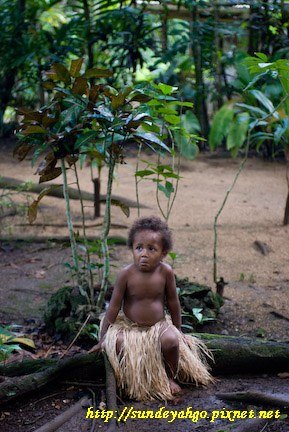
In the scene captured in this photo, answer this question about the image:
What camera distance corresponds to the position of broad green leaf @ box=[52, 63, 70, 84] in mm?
3043

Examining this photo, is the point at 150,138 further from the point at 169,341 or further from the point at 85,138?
the point at 169,341

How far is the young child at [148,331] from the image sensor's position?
9.37ft

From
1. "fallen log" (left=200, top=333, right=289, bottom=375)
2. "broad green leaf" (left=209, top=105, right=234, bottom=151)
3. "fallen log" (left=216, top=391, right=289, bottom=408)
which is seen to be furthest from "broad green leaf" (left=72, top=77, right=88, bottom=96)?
"fallen log" (left=216, top=391, right=289, bottom=408)

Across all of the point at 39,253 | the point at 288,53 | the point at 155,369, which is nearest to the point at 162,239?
the point at 155,369

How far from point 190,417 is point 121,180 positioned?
5.42 meters

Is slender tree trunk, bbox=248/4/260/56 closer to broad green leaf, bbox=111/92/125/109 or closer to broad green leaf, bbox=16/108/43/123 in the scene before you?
broad green leaf, bbox=111/92/125/109

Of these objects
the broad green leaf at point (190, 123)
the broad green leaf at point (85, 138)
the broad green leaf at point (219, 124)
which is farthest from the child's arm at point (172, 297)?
the broad green leaf at point (190, 123)

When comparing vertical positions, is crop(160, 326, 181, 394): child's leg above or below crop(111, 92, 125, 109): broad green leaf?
below

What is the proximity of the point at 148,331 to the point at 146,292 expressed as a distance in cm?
19

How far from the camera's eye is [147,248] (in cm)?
296

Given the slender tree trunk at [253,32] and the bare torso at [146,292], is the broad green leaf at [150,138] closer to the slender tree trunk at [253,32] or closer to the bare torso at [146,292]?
the bare torso at [146,292]

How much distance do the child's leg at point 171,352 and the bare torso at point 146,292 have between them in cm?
14

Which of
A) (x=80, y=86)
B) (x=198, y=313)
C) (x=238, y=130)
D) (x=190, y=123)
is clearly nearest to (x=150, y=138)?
(x=80, y=86)

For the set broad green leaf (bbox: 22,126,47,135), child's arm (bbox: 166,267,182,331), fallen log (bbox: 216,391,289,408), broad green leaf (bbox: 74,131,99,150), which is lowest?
fallen log (bbox: 216,391,289,408)
